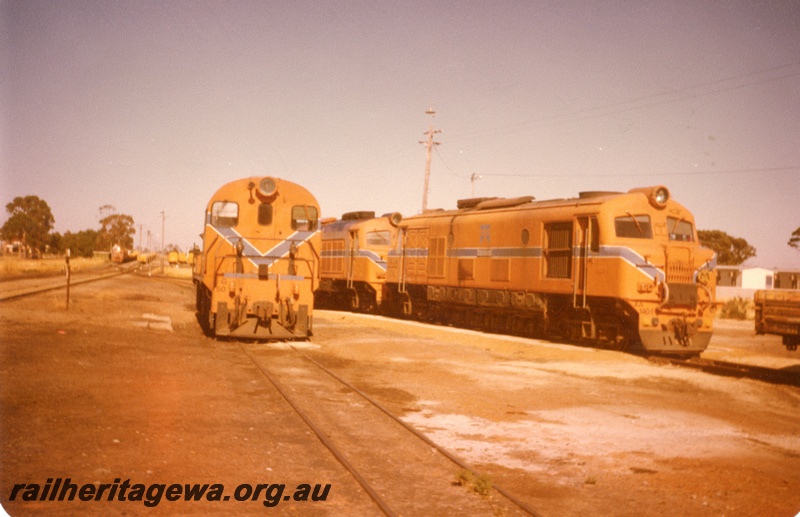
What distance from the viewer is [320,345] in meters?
16.0

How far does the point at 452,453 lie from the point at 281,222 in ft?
33.9

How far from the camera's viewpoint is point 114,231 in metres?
118

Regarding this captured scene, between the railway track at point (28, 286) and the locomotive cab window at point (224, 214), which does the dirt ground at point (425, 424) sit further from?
the railway track at point (28, 286)

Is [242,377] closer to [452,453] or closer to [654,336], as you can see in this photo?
[452,453]

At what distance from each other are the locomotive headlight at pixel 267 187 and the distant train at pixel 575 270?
274 inches

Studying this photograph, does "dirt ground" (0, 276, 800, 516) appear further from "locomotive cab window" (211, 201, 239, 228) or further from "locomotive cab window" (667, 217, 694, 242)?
"locomotive cab window" (667, 217, 694, 242)

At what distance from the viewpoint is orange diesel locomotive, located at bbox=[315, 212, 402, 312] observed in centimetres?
2608

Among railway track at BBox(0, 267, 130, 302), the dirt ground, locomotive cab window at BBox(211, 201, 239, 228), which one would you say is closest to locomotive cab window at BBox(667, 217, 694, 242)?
the dirt ground

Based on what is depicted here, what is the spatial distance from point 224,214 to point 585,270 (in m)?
8.80

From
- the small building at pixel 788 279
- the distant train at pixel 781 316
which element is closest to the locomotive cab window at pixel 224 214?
the distant train at pixel 781 316

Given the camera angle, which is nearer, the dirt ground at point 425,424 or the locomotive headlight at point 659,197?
the dirt ground at point 425,424

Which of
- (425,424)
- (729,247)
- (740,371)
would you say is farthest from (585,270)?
(729,247)

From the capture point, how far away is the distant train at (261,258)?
15055 millimetres

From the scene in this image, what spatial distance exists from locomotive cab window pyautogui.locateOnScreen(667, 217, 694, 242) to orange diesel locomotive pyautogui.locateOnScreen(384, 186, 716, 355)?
2cm
